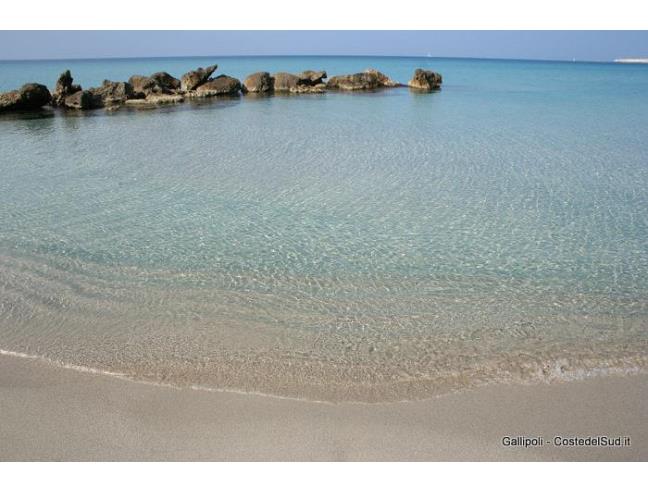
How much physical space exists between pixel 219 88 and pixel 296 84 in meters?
6.28

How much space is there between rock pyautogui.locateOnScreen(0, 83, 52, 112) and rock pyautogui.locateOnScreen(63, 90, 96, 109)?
127 cm

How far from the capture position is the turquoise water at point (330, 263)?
18.0 ft

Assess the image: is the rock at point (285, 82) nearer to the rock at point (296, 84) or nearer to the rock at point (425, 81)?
the rock at point (296, 84)

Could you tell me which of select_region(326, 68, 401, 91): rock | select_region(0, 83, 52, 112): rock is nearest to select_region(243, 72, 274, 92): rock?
select_region(326, 68, 401, 91): rock

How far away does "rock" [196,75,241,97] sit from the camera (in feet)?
114

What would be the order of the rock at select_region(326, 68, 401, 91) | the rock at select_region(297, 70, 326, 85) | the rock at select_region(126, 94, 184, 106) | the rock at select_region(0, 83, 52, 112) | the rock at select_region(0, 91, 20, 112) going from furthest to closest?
the rock at select_region(326, 68, 401, 91) < the rock at select_region(297, 70, 326, 85) < the rock at select_region(126, 94, 184, 106) < the rock at select_region(0, 83, 52, 112) < the rock at select_region(0, 91, 20, 112)

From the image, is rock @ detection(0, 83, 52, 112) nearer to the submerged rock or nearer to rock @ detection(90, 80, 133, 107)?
rock @ detection(90, 80, 133, 107)

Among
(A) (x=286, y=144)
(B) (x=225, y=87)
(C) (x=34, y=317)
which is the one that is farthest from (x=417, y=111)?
(C) (x=34, y=317)

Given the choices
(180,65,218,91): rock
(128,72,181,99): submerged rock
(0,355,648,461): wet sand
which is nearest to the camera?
(0,355,648,461): wet sand

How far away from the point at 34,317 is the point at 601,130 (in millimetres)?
20897

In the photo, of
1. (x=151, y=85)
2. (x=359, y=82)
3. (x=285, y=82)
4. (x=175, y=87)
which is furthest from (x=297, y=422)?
(x=359, y=82)

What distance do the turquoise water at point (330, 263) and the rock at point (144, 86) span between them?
17.2 metres

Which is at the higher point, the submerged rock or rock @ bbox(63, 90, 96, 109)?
the submerged rock

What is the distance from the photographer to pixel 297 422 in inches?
177
